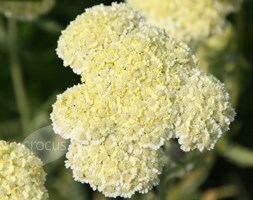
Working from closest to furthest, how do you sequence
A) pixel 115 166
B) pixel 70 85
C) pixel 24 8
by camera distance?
pixel 115 166, pixel 24 8, pixel 70 85

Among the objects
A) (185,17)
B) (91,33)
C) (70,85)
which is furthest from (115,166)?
(70,85)

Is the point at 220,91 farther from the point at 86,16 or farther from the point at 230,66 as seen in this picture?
the point at 230,66

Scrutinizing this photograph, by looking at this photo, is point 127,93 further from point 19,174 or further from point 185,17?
point 185,17

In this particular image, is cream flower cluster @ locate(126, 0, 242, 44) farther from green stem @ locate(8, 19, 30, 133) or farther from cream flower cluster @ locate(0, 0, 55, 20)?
green stem @ locate(8, 19, 30, 133)

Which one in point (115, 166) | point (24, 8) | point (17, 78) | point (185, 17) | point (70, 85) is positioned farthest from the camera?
point (70, 85)

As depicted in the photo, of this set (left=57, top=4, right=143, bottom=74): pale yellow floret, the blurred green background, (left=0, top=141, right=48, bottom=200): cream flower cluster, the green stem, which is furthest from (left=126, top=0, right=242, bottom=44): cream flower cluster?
(left=0, top=141, right=48, bottom=200): cream flower cluster

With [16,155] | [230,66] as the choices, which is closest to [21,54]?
[230,66]
